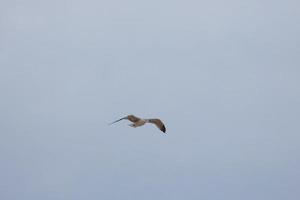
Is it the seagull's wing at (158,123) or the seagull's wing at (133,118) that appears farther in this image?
the seagull's wing at (158,123)

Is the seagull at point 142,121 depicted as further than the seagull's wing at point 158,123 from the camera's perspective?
No

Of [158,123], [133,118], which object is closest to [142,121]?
[133,118]

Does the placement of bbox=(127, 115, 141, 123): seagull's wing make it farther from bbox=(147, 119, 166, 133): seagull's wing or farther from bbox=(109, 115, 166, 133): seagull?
bbox=(147, 119, 166, 133): seagull's wing

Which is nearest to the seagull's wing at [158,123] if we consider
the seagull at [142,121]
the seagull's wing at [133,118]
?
the seagull at [142,121]

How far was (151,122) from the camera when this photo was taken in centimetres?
4803

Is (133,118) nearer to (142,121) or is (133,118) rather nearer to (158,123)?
(142,121)

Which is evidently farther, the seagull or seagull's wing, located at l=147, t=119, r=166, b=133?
seagull's wing, located at l=147, t=119, r=166, b=133

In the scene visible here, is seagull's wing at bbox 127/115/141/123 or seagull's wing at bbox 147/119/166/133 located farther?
seagull's wing at bbox 147/119/166/133

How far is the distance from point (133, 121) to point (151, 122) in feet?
4.90

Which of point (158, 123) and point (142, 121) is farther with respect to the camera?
point (158, 123)

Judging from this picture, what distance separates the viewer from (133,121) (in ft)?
157

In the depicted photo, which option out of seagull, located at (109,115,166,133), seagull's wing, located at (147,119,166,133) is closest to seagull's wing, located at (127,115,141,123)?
seagull, located at (109,115,166,133)

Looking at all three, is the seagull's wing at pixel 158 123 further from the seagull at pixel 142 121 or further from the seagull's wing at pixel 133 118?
the seagull's wing at pixel 133 118
